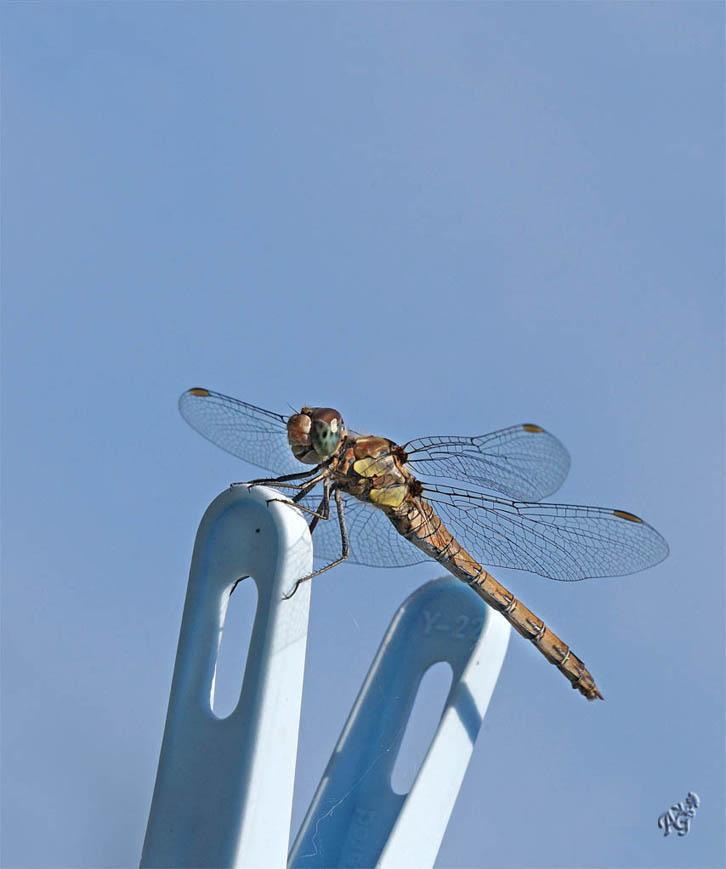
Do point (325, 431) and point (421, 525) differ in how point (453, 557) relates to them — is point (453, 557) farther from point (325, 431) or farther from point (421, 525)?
→ point (325, 431)

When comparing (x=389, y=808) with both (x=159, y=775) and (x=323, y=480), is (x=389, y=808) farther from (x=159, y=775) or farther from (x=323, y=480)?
(x=323, y=480)

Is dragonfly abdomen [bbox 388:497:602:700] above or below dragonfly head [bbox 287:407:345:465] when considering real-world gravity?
below

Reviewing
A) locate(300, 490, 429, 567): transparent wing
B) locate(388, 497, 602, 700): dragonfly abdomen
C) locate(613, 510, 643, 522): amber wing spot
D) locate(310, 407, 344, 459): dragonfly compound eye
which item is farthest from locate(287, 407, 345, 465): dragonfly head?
locate(613, 510, 643, 522): amber wing spot

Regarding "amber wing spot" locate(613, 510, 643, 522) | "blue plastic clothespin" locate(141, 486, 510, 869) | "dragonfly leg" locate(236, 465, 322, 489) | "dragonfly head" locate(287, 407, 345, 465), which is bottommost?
"blue plastic clothespin" locate(141, 486, 510, 869)

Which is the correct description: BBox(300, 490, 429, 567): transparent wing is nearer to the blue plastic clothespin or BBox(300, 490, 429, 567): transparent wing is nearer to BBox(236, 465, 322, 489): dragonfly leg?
BBox(236, 465, 322, 489): dragonfly leg

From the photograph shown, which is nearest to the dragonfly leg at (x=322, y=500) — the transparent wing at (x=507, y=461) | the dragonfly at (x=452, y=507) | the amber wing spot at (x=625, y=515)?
the dragonfly at (x=452, y=507)

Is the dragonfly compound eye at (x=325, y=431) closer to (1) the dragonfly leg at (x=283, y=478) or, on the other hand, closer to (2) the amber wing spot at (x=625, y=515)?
(1) the dragonfly leg at (x=283, y=478)

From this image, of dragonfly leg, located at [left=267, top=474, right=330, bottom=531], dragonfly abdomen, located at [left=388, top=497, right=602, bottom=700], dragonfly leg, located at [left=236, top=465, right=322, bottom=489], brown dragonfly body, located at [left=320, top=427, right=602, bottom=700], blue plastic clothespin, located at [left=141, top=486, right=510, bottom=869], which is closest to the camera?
blue plastic clothespin, located at [left=141, top=486, right=510, bottom=869]

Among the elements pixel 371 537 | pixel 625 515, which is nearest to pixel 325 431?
pixel 371 537
